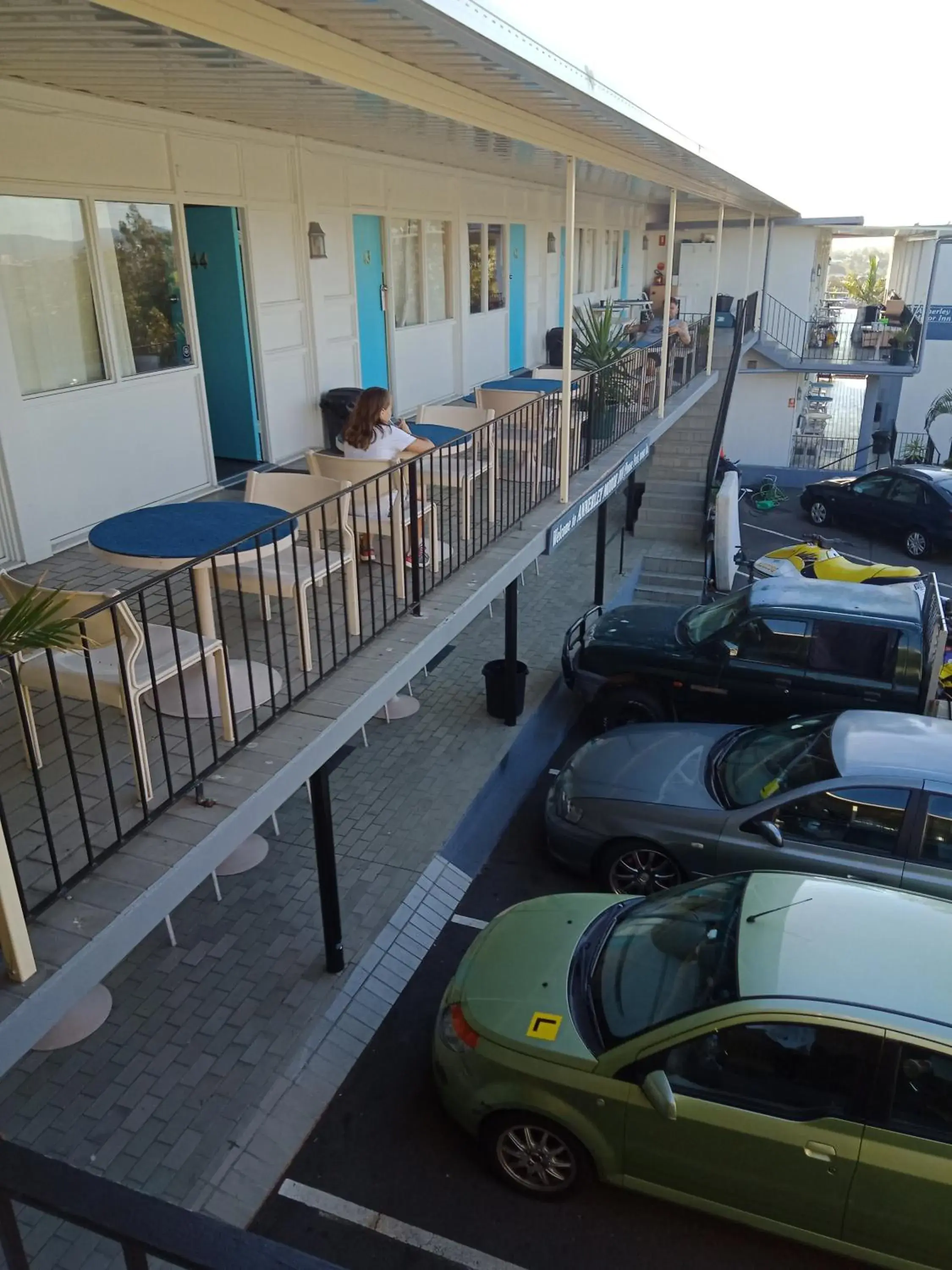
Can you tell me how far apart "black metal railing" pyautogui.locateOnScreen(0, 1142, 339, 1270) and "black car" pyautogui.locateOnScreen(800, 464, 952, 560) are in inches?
745

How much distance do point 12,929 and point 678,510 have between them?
14189mm

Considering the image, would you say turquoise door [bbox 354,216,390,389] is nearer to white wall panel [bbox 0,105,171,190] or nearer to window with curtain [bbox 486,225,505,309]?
white wall panel [bbox 0,105,171,190]

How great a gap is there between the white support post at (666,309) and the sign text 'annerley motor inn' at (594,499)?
1313mm

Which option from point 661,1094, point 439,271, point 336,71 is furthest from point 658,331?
point 661,1094

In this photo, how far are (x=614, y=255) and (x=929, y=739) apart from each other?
61.9 feet

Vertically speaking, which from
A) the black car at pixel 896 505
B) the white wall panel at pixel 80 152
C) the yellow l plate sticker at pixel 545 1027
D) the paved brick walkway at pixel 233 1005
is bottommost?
the black car at pixel 896 505

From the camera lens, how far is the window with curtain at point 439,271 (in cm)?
1261

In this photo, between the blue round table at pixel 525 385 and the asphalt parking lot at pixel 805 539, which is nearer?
the blue round table at pixel 525 385

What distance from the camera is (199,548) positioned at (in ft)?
14.8

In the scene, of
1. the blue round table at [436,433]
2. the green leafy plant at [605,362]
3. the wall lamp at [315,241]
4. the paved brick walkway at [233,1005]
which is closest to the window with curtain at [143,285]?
the blue round table at [436,433]

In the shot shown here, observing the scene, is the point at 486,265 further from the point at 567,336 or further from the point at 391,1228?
the point at 391,1228

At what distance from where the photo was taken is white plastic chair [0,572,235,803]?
145 inches

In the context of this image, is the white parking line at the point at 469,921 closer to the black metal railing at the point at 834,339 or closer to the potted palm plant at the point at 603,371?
the potted palm plant at the point at 603,371

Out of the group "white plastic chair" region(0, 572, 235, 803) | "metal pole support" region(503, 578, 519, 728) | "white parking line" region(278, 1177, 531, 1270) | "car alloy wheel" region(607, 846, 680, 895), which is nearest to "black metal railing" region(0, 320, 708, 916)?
"white plastic chair" region(0, 572, 235, 803)
